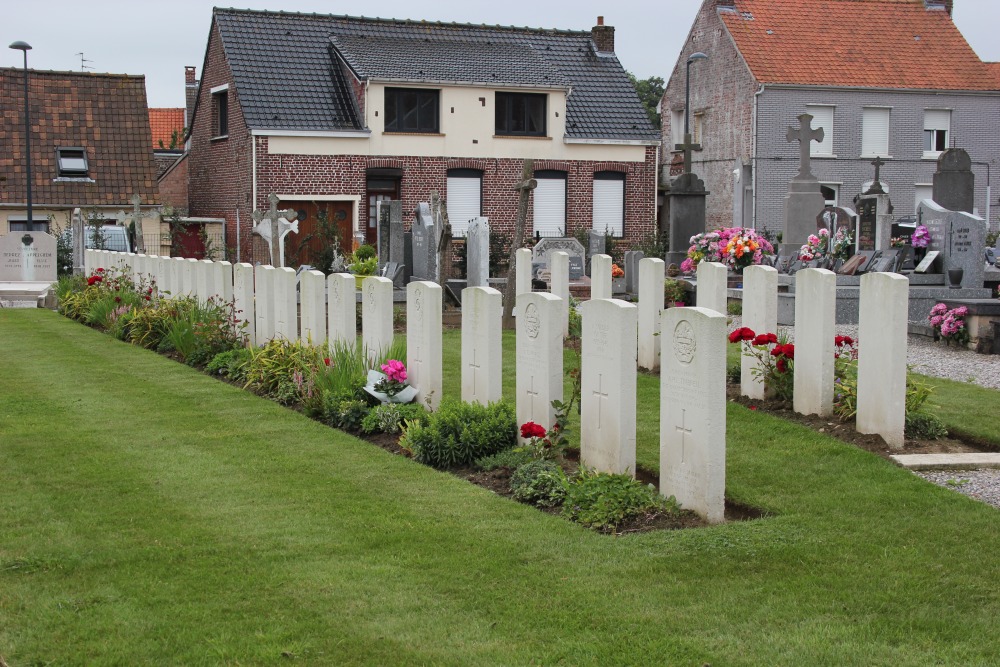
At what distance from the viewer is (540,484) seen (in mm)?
7445

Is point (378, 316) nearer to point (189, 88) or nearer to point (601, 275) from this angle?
point (601, 275)

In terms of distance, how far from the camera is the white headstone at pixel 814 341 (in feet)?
30.9

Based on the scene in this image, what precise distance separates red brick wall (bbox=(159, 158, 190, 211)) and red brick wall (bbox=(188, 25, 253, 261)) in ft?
3.31

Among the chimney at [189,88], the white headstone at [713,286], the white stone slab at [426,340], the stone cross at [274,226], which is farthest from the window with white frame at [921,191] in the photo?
the white stone slab at [426,340]

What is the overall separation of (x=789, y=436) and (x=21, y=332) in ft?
42.6

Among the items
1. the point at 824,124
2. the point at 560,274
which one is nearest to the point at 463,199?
the point at 824,124

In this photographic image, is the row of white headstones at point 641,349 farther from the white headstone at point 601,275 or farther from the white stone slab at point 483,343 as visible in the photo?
the white headstone at point 601,275

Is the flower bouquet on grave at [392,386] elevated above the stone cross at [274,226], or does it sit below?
below

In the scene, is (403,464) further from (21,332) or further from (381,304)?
(21,332)

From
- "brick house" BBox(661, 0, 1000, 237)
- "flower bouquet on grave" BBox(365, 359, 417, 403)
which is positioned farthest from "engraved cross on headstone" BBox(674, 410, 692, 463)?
"brick house" BBox(661, 0, 1000, 237)

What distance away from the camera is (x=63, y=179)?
114 ft

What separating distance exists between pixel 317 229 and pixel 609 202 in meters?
9.19

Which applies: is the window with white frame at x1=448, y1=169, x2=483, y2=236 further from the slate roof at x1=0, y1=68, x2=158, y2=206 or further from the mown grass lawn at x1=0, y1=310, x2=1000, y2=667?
the mown grass lawn at x1=0, y1=310, x2=1000, y2=667

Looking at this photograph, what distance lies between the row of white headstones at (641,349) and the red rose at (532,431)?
28 cm
